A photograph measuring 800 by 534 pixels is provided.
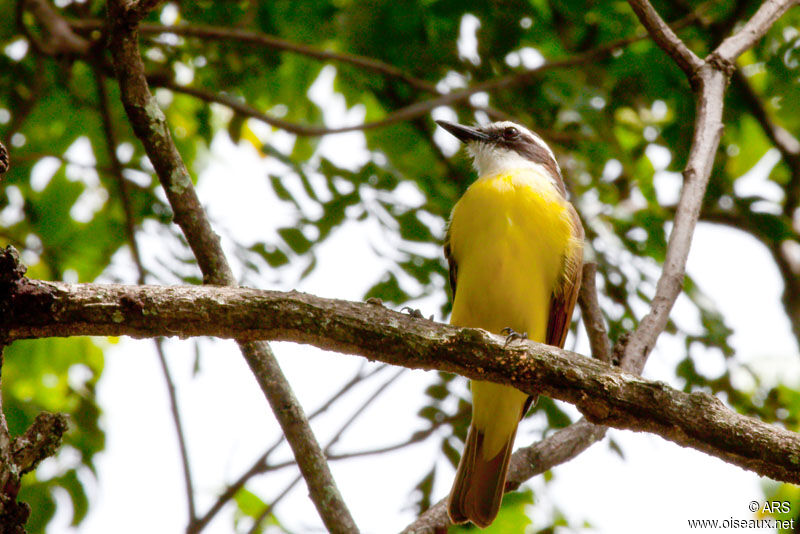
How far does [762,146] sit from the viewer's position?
677 cm

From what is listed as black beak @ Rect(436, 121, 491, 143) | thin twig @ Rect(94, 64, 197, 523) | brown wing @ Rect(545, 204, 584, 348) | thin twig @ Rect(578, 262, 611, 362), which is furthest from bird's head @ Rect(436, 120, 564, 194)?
thin twig @ Rect(94, 64, 197, 523)

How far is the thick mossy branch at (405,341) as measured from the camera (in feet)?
7.77

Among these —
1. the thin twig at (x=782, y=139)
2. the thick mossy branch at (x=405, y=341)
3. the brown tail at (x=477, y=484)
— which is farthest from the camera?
the thin twig at (x=782, y=139)

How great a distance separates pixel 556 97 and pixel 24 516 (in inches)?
144

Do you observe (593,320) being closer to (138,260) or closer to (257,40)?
(138,260)

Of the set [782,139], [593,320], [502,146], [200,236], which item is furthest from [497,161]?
[200,236]

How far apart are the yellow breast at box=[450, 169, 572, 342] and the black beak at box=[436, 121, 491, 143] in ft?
3.38

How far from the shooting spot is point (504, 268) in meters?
4.47

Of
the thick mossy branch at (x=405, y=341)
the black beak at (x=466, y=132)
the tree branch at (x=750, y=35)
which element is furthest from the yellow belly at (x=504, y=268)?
the thick mossy branch at (x=405, y=341)

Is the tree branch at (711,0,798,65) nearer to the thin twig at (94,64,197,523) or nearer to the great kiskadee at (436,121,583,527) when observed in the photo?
the great kiskadee at (436,121,583,527)

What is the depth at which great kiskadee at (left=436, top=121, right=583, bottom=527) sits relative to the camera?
4469mm

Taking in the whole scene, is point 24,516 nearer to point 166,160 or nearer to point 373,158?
point 166,160

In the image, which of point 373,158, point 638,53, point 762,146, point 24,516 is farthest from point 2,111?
point 762,146

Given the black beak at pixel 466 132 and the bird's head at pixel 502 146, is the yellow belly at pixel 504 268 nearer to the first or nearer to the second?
the bird's head at pixel 502 146
